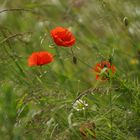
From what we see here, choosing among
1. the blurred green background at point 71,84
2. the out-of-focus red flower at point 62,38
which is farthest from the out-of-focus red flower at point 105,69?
the out-of-focus red flower at point 62,38

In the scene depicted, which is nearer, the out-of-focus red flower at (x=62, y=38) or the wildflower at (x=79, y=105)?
the wildflower at (x=79, y=105)

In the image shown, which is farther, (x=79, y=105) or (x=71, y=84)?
(x=71, y=84)

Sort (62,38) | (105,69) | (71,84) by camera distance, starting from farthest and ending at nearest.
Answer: (71,84)
(62,38)
(105,69)

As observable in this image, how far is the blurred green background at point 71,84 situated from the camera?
1.86m

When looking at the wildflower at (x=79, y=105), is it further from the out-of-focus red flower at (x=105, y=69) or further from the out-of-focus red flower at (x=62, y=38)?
the out-of-focus red flower at (x=62, y=38)

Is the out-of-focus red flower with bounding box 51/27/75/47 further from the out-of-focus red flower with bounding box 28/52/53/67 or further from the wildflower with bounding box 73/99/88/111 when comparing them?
the wildflower with bounding box 73/99/88/111

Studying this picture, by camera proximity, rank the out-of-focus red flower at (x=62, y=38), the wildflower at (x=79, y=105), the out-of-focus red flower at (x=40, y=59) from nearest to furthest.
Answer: the wildflower at (x=79, y=105) → the out-of-focus red flower at (x=62, y=38) → the out-of-focus red flower at (x=40, y=59)

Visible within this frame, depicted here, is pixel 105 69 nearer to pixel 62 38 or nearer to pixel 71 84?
pixel 62 38

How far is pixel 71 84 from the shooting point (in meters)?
2.45

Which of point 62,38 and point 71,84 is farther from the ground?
point 62,38

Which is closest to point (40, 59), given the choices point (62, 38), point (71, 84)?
point (62, 38)

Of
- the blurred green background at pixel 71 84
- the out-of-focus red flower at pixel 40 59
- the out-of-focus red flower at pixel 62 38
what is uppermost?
the out-of-focus red flower at pixel 62 38

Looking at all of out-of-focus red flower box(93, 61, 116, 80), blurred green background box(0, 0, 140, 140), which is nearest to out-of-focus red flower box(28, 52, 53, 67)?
blurred green background box(0, 0, 140, 140)

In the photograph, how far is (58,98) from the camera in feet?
6.60
